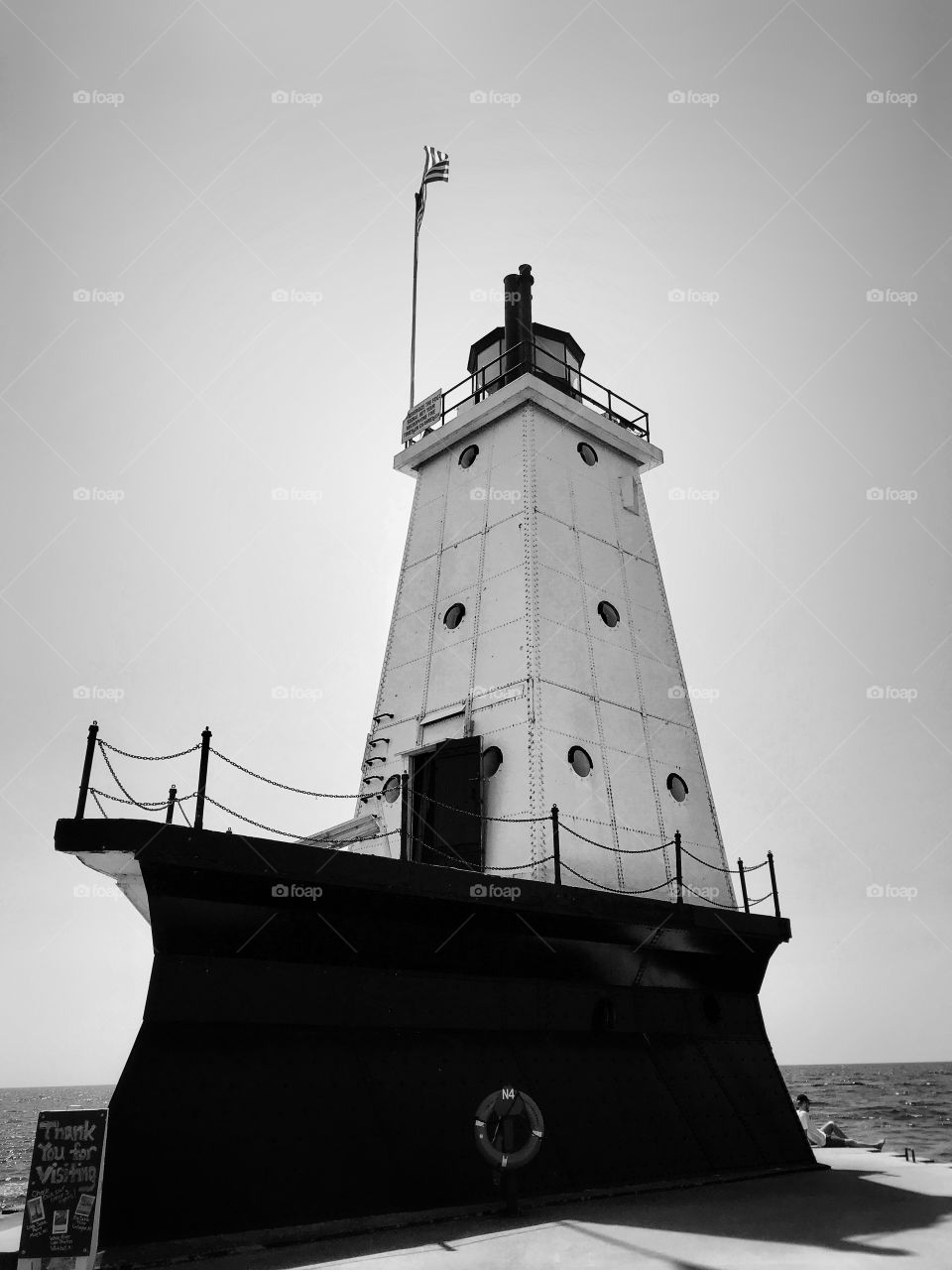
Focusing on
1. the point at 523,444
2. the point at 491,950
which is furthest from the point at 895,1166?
the point at 523,444

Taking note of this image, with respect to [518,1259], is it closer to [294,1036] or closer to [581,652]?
[294,1036]

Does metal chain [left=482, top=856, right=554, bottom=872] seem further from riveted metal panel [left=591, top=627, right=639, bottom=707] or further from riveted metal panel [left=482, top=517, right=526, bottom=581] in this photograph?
riveted metal panel [left=482, top=517, right=526, bottom=581]

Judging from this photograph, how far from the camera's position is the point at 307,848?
920 cm

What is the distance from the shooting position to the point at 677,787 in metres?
13.9

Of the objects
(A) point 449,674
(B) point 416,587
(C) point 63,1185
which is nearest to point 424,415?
(B) point 416,587

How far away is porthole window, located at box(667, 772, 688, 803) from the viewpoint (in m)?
13.8

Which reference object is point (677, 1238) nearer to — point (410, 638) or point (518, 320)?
point (410, 638)

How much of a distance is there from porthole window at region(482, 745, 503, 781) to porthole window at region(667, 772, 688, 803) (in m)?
3.01

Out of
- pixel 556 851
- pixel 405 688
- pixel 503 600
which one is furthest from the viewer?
pixel 405 688

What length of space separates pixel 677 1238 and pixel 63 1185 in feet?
16.2

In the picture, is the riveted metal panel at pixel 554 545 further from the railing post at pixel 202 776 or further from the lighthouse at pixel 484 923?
the railing post at pixel 202 776

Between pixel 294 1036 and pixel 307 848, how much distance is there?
1.83 m

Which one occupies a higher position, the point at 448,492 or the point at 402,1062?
the point at 448,492

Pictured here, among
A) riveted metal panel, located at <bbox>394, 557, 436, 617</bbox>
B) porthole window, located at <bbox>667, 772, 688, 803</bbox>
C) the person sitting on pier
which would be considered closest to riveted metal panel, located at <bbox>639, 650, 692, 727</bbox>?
porthole window, located at <bbox>667, 772, 688, 803</bbox>
